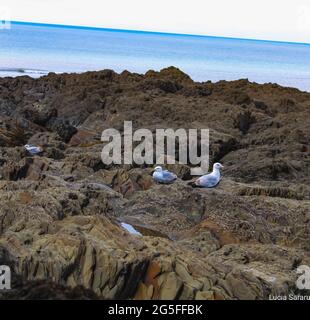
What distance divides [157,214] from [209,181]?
107 centimetres

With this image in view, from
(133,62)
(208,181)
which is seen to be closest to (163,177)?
(208,181)

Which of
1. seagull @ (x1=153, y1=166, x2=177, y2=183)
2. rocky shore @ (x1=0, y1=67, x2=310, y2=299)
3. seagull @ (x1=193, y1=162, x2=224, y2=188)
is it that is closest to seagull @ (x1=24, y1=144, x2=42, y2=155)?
rocky shore @ (x1=0, y1=67, x2=310, y2=299)

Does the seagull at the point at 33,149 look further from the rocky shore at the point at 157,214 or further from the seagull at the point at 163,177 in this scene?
the seagull at the point at 163,177

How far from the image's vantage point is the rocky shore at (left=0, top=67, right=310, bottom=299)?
5070mm

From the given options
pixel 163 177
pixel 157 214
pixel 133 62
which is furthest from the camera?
pixel 133 62

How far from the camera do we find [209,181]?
8.39 m

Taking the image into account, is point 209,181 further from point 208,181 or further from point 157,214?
point 157,214

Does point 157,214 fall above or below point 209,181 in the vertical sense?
below

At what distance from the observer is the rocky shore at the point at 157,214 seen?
5070 millimetres

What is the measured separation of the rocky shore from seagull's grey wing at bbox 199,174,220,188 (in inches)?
5.8

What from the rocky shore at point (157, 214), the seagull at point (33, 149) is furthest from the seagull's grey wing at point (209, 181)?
the seagull at point (33, 149)
